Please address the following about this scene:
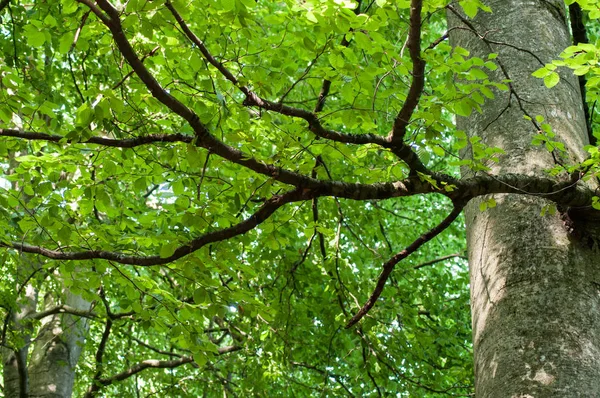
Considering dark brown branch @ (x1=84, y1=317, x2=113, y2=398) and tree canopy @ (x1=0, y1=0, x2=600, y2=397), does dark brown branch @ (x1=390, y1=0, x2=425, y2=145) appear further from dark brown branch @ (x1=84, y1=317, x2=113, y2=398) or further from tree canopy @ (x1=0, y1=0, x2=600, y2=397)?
dark brown branch @ (x1=84, y1=317, x2=113, y2=398)

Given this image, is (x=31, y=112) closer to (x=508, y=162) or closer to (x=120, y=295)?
(x=508, y=162)

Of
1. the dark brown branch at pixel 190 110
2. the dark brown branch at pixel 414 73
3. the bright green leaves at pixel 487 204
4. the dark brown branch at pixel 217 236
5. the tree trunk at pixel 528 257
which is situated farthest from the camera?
the bright green leaves at pixel 487 204

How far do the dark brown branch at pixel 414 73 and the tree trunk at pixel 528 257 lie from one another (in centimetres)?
62

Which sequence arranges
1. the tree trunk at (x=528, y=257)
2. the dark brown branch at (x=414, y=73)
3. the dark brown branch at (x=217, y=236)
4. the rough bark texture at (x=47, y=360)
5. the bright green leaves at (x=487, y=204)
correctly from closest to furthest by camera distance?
the dark brown branch at (x=414, y=73) → the tree trunk at (x=528, y=257) → the dark brown branch at (x=217, y=236) → the bright green leaves at (x=487, y=204) → the rough bark texture at (x=47, y=360)

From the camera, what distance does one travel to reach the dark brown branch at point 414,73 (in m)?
2.19

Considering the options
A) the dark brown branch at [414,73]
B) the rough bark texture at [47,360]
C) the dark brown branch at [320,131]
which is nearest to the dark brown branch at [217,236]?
the dark brown branch at [320,131]

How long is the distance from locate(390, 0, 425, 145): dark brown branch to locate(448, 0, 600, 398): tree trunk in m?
0.62

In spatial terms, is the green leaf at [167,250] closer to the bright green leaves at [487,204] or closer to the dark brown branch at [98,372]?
the bright green leaves at [487,204]

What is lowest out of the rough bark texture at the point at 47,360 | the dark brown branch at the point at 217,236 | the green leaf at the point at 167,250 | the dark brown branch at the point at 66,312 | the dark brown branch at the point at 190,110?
the green leaf at the point at 167,250

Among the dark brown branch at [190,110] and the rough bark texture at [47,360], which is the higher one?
the rough bark texture at [47,360]

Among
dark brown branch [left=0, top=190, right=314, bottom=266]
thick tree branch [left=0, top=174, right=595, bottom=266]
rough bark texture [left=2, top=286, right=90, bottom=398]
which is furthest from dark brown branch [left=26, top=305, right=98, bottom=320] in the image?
thick tree branch [left=0, top=174, right=595, bottom=266]

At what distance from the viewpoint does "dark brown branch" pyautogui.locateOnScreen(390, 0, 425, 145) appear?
7.19 ft

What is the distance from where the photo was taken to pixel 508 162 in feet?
10.1

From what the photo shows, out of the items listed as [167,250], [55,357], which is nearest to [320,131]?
[167,250]
